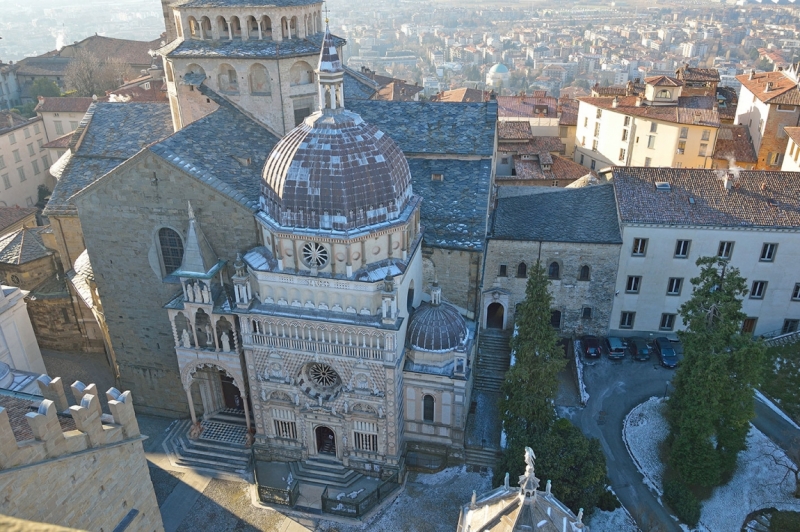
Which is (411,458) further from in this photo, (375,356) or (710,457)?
(710,457)

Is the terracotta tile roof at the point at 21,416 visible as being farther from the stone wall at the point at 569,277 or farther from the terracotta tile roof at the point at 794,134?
the terracotta tile roof at the point at 794,134

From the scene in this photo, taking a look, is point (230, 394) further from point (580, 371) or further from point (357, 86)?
point (357, 86)

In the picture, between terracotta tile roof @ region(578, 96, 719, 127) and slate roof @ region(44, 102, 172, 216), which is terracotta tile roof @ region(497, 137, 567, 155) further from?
slate roof @ region(44, 102, 172, 216)

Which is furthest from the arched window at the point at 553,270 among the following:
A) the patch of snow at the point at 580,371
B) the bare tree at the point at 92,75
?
the bare tree at the point at 92,75

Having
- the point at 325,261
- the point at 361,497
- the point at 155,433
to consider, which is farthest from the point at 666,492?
the point at 155,433

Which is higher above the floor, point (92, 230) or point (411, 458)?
point (92, 230)

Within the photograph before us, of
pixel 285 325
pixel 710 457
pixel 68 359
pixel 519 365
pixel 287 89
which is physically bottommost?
pixel 68 359

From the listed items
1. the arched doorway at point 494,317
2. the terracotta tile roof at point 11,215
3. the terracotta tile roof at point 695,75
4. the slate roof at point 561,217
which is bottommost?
the arched doorway at point 494,317

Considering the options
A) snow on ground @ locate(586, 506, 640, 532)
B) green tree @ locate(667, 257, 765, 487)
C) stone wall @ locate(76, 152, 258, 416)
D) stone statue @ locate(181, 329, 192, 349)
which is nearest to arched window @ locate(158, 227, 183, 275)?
stone wall @ locate(76, 152, 258, 416)
